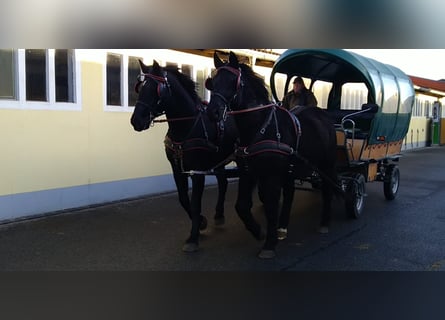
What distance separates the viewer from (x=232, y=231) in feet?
22.5

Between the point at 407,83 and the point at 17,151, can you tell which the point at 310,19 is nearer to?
the point at 17,151

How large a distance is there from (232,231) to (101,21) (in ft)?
14.6

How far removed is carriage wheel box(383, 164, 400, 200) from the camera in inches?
358

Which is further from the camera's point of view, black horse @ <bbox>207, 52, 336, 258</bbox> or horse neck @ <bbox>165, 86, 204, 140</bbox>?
horse neck @ <bbox>165, 86, 204, 140</bbox>

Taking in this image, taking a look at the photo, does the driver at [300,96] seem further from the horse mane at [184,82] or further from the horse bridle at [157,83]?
the horse bridle at [157,83]

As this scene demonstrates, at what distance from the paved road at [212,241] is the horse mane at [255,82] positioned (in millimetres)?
1925

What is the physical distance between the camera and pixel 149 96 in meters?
5.31

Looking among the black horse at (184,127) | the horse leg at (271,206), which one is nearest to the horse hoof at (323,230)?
the horse leg at (271,206)

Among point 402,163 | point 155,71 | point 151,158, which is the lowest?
point 402,163

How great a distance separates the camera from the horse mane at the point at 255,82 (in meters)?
5.29

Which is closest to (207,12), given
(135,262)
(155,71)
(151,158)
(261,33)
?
(261,33)

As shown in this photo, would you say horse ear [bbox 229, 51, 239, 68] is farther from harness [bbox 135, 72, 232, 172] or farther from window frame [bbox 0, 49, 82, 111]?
window frame [bbox 0, 49, 82, 111]

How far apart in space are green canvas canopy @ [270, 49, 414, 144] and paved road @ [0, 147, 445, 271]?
5.15 ft

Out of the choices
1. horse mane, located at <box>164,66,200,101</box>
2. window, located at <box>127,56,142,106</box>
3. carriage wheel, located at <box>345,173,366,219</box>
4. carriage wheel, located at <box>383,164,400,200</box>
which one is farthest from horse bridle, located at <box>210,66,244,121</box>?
carriage wheel, located at <box>383,164,400,200</box>
